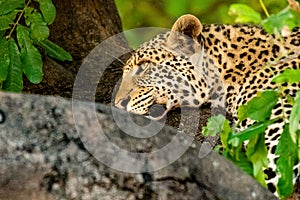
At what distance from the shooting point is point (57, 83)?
910 cm

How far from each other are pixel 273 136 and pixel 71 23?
2898 mm

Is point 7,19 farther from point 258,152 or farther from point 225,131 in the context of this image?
point 258,152

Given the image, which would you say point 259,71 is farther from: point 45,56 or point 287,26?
point 287,26

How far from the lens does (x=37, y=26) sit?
7.89m

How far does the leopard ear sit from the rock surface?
4.01 metres

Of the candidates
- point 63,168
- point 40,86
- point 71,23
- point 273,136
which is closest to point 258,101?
point 63,168

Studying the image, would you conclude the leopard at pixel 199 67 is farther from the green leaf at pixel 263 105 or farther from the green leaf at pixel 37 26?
the green leaf at pixel 263 105

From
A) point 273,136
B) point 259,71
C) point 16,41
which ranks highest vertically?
point 16,41

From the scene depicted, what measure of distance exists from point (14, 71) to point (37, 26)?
1.48 feet

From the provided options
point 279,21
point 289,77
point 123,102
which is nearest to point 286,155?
point 289,77

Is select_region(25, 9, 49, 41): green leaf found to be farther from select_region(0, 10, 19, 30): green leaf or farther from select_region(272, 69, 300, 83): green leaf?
select_region(272, 69, 300, 83): green leaf

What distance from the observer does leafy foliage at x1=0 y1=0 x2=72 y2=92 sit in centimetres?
769

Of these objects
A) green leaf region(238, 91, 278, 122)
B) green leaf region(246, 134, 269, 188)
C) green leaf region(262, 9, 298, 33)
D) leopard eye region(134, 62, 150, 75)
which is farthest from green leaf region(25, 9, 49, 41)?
green leaf region(262, 9, 298, 33)

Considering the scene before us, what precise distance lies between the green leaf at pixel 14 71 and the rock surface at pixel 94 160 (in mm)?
2871
